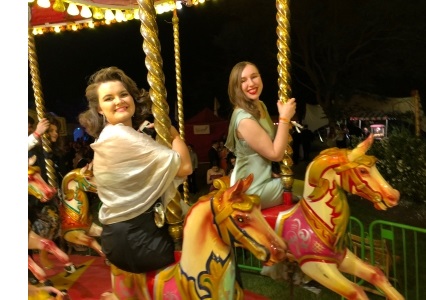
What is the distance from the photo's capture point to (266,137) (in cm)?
260

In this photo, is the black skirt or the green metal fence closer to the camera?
the black skirt

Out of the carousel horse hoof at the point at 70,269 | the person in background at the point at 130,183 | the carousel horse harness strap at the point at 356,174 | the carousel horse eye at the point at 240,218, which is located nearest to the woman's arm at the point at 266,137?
the carousel horse harness strap at the point at 356,174

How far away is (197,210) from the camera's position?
1942 millimetres

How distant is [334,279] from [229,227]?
94 centimetres

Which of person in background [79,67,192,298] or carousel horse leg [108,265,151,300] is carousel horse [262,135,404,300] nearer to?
person in background [79,67,192,298]

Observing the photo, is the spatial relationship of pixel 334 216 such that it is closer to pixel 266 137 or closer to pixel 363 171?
pixel 363 171

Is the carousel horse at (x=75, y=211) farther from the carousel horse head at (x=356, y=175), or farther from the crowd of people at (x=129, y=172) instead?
the carousel horse head at (x=356, y=175)

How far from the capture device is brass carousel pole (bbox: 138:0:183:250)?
85.7 inches

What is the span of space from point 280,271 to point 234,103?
3.84 ft

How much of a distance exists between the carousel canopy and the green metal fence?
287 cm

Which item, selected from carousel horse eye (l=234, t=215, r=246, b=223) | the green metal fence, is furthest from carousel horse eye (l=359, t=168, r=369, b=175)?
the green metal fence


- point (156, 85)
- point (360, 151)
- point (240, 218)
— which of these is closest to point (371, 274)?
point (360, 151)
